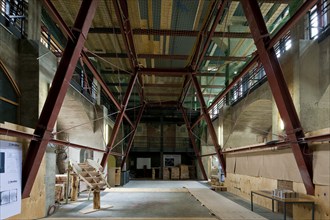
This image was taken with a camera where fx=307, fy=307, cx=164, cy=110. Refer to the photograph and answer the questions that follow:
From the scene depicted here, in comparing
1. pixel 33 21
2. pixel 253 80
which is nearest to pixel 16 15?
pixel 33 21

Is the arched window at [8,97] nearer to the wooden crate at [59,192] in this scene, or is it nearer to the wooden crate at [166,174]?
the wooden crate at [59,192]

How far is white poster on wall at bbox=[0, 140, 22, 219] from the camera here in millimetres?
5270

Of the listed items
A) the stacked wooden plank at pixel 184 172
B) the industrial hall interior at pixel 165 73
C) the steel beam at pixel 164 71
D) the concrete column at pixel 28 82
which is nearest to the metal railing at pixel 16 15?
the industrial hall interior at pixel 165 73

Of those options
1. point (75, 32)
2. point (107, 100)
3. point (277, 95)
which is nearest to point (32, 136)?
point (75, 32)

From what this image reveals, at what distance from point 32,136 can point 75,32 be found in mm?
2282

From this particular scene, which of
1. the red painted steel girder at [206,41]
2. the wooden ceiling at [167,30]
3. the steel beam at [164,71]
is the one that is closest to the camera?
the red painted steel girder at [206,41]


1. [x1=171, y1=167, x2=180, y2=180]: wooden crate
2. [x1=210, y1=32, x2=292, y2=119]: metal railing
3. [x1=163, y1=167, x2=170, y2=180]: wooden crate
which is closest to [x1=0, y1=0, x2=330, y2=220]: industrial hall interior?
[x1=210, y1=32, x2=292, y2=119]: metal railing

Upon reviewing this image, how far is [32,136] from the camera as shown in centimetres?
584

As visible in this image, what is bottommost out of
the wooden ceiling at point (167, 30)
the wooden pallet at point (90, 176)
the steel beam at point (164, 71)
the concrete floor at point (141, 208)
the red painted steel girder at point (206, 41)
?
the concrete floor at point (141, 208)

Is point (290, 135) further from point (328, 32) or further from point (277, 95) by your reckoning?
point (328, 32)

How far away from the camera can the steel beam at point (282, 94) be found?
21.2 feet

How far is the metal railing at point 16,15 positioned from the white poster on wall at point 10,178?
292cm

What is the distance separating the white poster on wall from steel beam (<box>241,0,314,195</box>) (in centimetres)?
536

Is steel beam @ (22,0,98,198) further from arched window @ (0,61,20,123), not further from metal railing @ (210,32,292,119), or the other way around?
metal railing @ (210,32,292,119)
